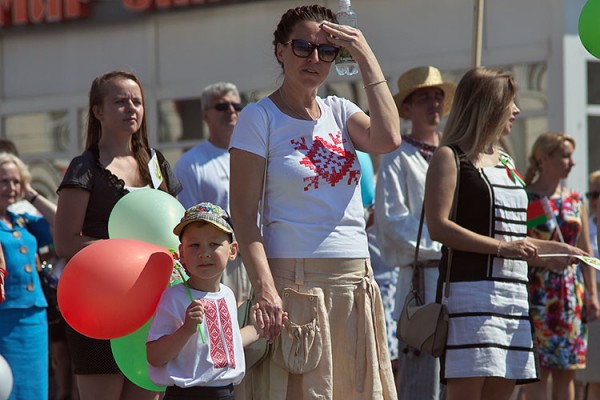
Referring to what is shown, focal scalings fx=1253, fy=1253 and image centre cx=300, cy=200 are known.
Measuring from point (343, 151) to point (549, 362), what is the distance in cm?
351

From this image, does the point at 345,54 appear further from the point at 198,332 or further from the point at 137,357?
the point at 137,357

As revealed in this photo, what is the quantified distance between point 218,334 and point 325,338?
0.41 metres

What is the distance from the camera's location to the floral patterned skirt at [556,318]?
304 inches

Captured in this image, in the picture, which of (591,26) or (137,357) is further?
(591,26)

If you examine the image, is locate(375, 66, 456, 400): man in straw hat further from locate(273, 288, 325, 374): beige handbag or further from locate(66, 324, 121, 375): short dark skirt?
locate(273, 288, 325, 374): beige handbag

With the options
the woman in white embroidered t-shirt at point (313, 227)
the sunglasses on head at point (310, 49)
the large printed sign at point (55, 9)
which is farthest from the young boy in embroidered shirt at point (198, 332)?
the large printed sign at point (55, 9)

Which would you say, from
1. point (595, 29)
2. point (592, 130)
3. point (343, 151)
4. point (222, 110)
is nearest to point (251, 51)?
point (592, 130)

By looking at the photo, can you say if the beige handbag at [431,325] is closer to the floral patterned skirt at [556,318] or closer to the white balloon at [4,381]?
the white balloon at [4,381]

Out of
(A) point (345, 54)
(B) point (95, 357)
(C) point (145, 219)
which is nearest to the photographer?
(A) point (345, 54)

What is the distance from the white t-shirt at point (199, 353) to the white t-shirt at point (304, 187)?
352 millimetres

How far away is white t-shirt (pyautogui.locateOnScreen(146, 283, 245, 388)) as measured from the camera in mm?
4664

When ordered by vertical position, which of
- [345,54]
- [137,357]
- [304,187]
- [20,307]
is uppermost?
[345,54]

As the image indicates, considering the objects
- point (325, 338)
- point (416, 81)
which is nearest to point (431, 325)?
point (325, 338)

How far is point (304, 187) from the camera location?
4.62 metres
